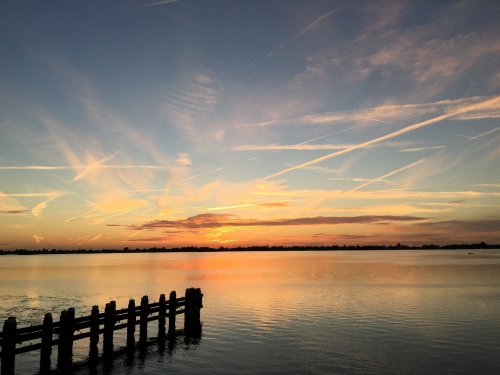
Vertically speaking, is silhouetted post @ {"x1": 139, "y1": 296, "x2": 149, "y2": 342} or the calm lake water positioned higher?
silhouetted post @ {"x1": 139, "y1": 296, "x2": 149, "y2": 342}

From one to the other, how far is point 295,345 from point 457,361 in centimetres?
880

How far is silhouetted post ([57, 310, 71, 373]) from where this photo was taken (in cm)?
1892

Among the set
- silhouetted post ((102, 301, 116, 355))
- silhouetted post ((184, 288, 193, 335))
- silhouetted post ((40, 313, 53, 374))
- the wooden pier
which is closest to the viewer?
the wooden pier

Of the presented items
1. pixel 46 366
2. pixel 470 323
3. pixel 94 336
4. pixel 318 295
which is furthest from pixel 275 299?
pixel 46 366

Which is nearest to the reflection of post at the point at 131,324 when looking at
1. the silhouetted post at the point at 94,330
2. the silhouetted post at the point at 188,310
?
the silhouetted post at the point at 94,330

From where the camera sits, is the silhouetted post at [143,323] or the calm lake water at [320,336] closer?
the calm lake water at [320,336]

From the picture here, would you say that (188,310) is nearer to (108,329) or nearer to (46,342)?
(108,329)

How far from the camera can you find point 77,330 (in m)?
22.7

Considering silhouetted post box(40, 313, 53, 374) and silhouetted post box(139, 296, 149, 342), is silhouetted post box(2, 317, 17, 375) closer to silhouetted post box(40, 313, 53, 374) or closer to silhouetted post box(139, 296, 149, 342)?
silhouetted post box(40, 313, 53, 374)

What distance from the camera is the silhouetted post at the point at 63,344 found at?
18.9 m

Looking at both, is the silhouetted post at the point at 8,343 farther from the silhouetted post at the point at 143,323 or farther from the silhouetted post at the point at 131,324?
the silhouetted post at the point at 143,323

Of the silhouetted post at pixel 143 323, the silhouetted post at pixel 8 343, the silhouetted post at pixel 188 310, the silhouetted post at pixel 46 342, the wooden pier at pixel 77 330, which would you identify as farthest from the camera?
the silhouetted post at pixel 188 310

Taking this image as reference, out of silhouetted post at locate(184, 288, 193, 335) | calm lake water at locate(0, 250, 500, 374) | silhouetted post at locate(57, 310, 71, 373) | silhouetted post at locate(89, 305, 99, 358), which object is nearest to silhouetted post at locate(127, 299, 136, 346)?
calm lake water at locate(0, 250, 500, 374)

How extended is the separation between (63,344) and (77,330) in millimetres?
3861
